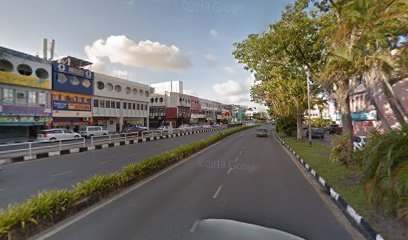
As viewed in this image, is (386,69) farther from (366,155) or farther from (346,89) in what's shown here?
(346,89)

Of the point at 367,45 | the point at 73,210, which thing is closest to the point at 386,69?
the point at 367,45

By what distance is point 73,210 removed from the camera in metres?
5.32

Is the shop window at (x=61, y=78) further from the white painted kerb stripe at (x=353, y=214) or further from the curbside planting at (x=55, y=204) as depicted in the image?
the white painted kerb stripe at (x=353, y=214)

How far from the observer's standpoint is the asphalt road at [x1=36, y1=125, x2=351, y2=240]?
445cm

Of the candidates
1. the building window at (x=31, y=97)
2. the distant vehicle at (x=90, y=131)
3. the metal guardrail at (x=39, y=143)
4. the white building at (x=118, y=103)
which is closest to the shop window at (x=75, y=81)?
the white building at (x=118, y=103)

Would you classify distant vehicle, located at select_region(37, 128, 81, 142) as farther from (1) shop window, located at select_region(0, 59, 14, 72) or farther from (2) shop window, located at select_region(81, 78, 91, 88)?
(2) shop window, located at select_region(81, 78, 91, 88)

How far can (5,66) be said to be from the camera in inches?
1004

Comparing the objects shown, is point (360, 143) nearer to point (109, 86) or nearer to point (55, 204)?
point (55, 204)

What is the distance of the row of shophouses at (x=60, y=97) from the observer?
83.6ft

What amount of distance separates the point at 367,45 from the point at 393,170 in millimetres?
3339

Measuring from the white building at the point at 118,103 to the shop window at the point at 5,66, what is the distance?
12.3m

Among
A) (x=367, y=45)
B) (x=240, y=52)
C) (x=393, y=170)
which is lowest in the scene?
(x=393, y=170)

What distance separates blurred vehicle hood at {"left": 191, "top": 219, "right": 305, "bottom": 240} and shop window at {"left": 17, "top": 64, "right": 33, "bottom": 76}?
33013 mm

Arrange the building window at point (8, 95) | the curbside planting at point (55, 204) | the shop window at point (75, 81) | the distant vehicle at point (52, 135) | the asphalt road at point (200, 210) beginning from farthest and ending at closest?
the shop window at point (75, 81)
the building window at point (8, 95)
the distant vehicle at point (52, 135)
the asphalt road at point (200, 210)
the curbside planting at point (55, 204)
